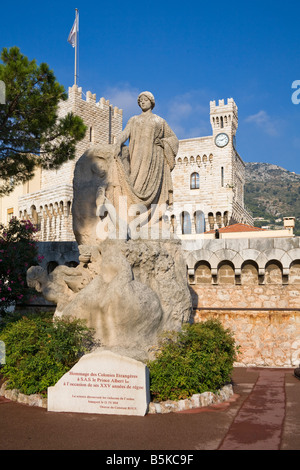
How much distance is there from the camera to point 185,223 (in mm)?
53688

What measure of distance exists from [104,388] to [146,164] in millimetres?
3954

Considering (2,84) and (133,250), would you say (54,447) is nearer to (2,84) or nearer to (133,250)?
(133,250)

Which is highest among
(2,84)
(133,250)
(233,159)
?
(233,159)

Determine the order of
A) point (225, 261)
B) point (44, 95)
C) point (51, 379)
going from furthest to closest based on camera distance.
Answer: point (225, 261) < point (44, 95) < point (51, 379)

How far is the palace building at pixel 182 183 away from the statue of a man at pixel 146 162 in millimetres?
37121

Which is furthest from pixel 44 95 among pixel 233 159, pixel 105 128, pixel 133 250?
pixel 233 159

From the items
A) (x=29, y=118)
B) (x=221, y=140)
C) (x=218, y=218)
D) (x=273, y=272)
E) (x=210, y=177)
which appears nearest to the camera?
(x=29, y=118)

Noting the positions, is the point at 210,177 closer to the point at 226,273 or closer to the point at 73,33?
the point at 73,33

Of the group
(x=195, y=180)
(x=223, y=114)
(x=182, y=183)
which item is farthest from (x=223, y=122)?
(x=182, y=183)

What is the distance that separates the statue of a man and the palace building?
37.1m

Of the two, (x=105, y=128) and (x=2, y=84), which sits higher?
(x=105, y=128)

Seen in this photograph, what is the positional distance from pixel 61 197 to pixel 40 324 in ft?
128

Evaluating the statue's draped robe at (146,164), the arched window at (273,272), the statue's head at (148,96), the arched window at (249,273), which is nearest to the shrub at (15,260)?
the statue's draped robe at (146,164)

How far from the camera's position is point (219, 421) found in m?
5.21
